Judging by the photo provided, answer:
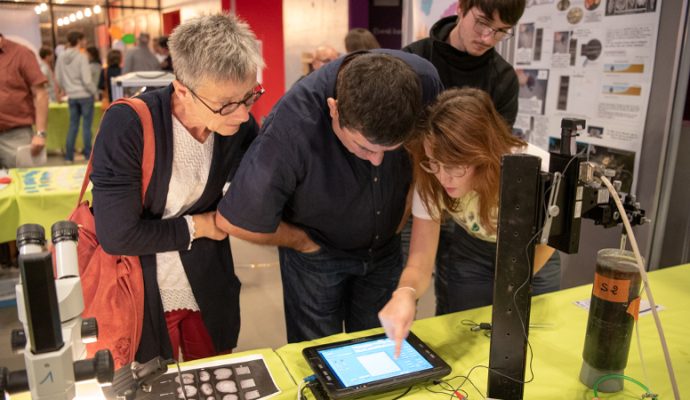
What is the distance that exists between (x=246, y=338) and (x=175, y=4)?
Result: 981 centimetres

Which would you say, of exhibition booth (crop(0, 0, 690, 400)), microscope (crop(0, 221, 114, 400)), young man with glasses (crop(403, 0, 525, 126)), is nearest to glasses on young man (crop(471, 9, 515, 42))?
young man with glasses (crop(403, 0, 525, 126))

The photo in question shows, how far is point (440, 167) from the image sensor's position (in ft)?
4.31

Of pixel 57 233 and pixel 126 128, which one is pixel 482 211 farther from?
pixel 57 233

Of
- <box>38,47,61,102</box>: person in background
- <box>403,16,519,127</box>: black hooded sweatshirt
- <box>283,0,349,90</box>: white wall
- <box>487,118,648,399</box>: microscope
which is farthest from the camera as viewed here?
<box>38,47,61,102</box>: person in background

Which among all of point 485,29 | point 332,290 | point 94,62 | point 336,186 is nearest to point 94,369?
point 336,186

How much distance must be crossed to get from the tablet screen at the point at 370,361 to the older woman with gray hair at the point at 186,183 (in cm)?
47

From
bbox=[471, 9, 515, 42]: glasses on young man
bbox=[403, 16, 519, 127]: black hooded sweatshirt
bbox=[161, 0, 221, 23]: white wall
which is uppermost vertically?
bbox=[161, 0, 221, 23]: white wall

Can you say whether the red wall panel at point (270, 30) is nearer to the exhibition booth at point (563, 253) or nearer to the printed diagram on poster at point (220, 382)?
the exhibition booth at point (563, 253)

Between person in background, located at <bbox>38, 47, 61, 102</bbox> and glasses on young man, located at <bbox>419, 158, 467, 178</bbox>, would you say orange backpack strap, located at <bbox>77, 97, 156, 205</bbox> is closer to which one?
glasses on young man, located at <bbox>419, 158, 467, 178</bbox>

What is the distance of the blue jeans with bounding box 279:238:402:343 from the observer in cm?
157

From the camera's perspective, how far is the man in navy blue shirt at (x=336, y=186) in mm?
1108

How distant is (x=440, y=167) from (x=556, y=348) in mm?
500

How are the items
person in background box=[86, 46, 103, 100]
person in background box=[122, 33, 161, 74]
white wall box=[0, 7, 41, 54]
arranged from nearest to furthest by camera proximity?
person in background box=[122, 33, 161, 74] < person in background box=[86, 46, 103, 100] < white wall box=[0, 7, 41, 54]

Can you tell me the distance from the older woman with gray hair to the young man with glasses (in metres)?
0.78
